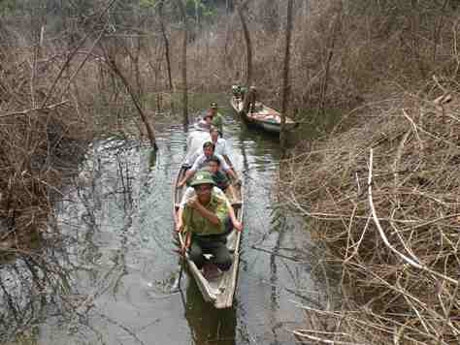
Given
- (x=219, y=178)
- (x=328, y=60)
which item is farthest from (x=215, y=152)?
(x=328, y=60)

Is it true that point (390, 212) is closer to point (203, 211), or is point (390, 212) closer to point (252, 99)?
point (203, 211)

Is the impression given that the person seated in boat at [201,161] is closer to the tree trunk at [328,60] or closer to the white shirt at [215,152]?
the white shirt at [215,152]

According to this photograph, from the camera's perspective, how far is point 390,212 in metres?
7.09

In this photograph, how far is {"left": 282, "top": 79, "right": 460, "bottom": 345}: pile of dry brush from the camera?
5547 millimetres

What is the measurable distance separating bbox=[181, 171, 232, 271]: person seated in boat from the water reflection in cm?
66

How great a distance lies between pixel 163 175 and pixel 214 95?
47.6 feet

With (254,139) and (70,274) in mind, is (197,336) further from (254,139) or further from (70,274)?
(254,139)

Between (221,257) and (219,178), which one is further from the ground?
(221,257)

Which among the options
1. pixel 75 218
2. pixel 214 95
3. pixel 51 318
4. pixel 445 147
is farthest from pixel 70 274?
pixel 214 95

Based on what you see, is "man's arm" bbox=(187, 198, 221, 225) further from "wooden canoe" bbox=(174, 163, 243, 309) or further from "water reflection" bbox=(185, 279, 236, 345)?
"water reflection" bbox=(185, 279, 236, 345)

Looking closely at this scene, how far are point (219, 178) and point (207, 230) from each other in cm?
329

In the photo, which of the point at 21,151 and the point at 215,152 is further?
the point at 215,152

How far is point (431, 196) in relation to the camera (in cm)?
653

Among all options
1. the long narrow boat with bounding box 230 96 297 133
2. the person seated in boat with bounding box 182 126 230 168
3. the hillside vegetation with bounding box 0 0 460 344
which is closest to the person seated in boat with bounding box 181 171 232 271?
the hillside vegetation with bounding box 0 0 460 344
